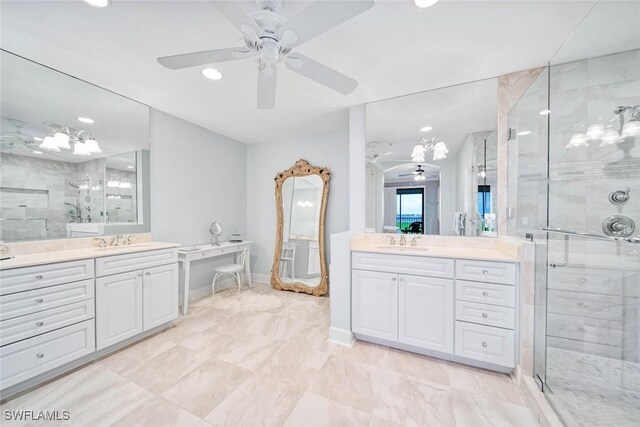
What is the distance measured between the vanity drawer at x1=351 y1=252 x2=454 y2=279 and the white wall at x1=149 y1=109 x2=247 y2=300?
2.38 m

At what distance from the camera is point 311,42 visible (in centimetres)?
168

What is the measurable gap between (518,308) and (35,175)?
4.00 meters

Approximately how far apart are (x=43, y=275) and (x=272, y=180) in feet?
9.30

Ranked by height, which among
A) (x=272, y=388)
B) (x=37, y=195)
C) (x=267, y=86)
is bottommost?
(x=272, y=388)

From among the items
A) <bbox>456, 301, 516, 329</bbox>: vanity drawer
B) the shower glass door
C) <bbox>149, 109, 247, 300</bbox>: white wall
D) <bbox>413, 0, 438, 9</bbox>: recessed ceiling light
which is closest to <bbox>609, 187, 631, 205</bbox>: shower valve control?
the shower glass door

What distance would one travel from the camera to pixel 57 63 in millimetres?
1946

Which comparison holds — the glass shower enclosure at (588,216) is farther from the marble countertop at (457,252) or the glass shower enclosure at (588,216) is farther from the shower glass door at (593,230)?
the marble countertop at (457,252)

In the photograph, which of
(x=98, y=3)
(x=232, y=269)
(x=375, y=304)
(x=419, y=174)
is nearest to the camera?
(x=98, y=3)

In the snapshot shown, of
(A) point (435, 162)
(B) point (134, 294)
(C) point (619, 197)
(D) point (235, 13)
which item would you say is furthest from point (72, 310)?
(C) point (619, 197)

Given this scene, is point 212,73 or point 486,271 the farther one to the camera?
point 212,73

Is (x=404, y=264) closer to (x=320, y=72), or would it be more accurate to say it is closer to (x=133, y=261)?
(x=320, y=72)

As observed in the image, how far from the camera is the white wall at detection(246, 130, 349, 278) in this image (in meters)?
3.53

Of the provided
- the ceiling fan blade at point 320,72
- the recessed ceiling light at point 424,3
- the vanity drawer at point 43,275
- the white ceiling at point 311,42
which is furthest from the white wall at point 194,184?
the recessed ceiling light at point 424,3

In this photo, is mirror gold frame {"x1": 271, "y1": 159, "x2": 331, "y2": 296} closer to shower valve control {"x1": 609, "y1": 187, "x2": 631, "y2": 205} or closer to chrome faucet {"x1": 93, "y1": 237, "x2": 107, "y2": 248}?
chrome faucet {"x1": 93, "y1": 237, "x2": 107, "y2": 248}
